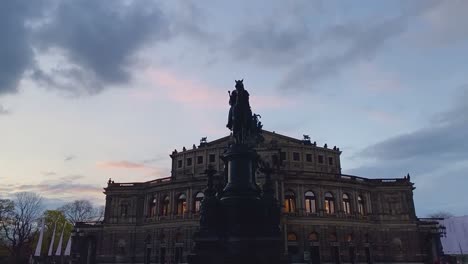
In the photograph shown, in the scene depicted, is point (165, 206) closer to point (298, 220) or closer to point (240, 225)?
point (298, 220)

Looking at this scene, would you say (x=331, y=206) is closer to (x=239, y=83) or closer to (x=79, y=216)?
(x=239, y=83)

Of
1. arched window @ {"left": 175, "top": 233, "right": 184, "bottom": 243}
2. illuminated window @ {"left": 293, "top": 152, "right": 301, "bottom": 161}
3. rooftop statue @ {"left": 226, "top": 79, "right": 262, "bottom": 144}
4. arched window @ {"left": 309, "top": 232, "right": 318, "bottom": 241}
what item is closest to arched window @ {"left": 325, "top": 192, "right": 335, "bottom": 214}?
arched window @ {"left": 309, "top": 232, "right": 318, "bottom": 241}

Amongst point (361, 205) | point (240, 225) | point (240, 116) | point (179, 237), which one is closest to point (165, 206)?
point (179, 237)

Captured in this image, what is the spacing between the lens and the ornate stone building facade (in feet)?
169

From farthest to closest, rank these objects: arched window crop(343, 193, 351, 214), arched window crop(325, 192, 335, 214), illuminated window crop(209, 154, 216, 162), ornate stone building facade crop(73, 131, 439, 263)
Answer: illuminated window crop(209, 154, 216, 162)
arched window crop(343, 193, 351, 214)
arched window crop(325, 192, 335, 214)
ornate stone building facade crop(73, 131, 439, 263)

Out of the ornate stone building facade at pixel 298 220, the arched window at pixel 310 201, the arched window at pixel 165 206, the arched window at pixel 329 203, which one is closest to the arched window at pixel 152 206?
the ornate stone building facade at pixel 298 220

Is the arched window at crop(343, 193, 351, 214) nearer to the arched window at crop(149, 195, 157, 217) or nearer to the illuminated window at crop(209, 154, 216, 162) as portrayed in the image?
the illuminated window at crop(209, 154, 216, 162)

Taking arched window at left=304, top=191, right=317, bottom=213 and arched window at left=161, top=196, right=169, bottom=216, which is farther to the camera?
arched window at left=161, top=196, right=169, bottom=216

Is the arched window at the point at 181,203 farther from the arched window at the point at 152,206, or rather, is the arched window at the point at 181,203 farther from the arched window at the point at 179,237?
the arched window at the point at 152,206

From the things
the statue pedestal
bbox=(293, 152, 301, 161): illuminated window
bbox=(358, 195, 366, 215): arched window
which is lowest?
the statue pedestal

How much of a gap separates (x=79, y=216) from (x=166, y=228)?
52022 mm

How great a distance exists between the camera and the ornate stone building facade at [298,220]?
169 ft

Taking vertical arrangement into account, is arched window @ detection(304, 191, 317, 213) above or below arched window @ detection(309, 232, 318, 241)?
above

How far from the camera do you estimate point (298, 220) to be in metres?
51.2
